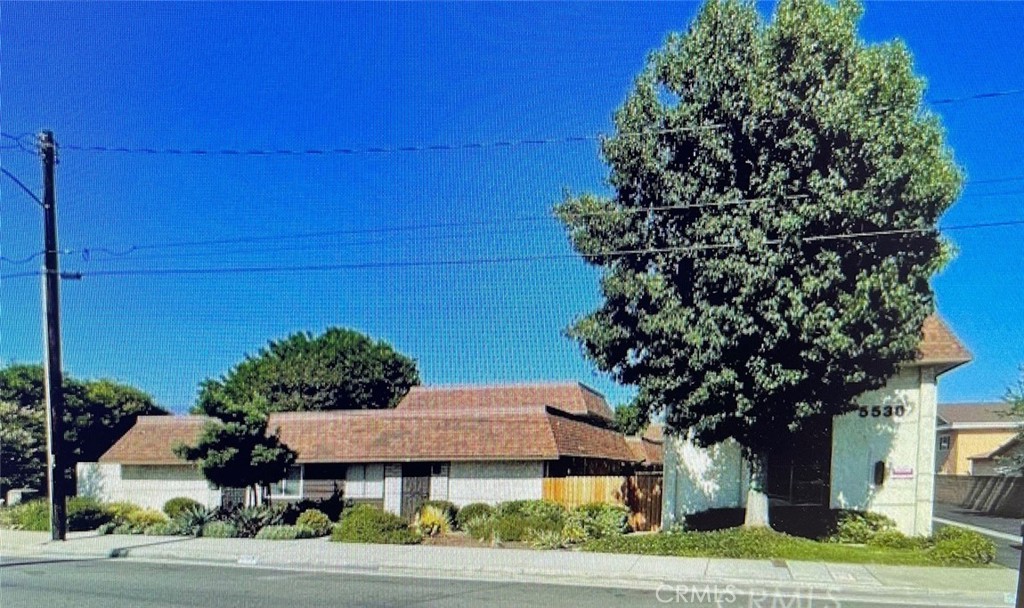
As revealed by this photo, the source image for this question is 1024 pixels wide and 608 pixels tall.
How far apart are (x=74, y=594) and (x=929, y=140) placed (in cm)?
1500

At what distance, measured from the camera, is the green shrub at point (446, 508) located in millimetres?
19850

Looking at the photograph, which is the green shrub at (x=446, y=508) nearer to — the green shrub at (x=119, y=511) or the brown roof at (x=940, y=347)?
the green shrub at (x=119, y=511)

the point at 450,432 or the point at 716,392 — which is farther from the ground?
the point at 716,392

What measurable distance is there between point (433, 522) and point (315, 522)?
301cm

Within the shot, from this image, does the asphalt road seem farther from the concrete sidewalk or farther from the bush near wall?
the bush near wall

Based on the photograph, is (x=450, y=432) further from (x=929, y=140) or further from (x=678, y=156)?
(x=929, y=140)

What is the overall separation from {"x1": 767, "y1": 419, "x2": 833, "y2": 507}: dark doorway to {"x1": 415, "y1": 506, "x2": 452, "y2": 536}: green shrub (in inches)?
313

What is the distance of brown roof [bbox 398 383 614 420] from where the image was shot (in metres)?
28.8

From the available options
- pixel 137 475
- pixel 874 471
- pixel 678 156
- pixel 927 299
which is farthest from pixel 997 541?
pixel 137 475

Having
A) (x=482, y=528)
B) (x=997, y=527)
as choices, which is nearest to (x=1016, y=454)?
(x=997, y=527)

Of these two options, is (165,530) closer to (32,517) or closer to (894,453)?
(32,517)

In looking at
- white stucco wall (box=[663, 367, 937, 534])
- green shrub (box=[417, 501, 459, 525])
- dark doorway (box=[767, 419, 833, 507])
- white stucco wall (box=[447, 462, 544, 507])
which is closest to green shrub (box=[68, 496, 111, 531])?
green shrub (box=[417, 501, 459, 525])

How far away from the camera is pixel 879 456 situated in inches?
667

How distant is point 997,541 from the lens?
690 inches
